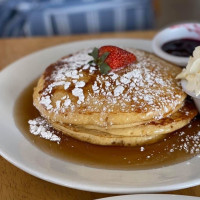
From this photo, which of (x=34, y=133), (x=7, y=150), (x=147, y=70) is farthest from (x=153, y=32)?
(x=7, y=150)

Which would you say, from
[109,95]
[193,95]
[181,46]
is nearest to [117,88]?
[109,95]

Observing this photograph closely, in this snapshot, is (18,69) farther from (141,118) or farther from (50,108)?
(141,118)

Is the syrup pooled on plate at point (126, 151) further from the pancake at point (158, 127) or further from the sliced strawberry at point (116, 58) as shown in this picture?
the sliced strawberry at point (116, 58)

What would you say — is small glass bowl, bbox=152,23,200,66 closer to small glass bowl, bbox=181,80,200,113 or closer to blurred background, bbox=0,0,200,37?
small glass bowl, bbox=181,80,200,113

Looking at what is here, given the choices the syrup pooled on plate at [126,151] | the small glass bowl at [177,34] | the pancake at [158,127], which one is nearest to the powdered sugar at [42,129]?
the syrup pooled on plate at [126,151]

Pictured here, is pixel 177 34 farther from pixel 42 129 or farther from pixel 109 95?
pixel 42 129

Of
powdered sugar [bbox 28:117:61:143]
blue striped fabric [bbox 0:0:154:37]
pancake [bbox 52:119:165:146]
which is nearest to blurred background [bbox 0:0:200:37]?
blue striped fabric [bbox 0:0:154:37]
